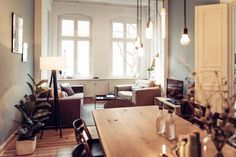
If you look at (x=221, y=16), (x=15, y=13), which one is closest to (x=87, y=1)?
(x=15, y=13)

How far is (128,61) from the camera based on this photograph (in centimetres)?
850

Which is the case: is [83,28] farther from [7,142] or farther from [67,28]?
[7,142]

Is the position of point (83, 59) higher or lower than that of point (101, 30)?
lower

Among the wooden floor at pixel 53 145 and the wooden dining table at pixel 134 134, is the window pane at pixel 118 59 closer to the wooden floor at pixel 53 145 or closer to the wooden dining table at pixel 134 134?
the wooden floor at pixel 53 145

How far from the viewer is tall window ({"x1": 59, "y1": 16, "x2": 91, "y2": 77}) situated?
7.88 m

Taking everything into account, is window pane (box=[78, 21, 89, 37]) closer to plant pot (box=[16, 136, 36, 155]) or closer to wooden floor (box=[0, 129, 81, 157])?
wooden floor (box=[0, 129, 81, 157])

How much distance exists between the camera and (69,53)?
26.2ft

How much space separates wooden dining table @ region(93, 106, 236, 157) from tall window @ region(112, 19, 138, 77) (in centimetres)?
560

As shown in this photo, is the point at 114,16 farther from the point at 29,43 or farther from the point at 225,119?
the point at 225,119

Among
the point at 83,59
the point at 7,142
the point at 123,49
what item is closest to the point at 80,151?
the point at 7,142

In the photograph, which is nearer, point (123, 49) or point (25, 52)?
point (25, 52)

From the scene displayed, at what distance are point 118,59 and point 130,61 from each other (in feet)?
1.61

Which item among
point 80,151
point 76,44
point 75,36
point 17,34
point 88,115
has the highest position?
point 75,36

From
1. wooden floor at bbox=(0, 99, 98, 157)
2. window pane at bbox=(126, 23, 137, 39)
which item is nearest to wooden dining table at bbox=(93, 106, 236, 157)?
Answer: wooden floor at bbox=(0, 99, 98, 157)
